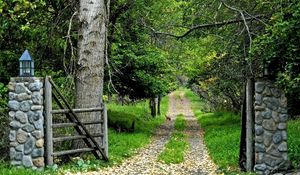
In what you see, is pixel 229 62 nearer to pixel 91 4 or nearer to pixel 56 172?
pixel 91 4

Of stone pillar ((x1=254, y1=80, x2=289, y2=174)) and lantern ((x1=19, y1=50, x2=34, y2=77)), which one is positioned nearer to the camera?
stone pillar ((x1=254, y1=80, x2=289, y2=174))

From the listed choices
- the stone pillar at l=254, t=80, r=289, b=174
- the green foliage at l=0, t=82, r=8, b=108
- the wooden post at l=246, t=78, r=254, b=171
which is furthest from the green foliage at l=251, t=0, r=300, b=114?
the green foliage at l=0, t=82, r=8, b=108

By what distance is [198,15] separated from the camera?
595 inches

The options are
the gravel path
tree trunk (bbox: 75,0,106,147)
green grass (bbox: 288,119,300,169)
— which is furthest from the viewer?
tree trunk (bbox: 75,0,106,147)

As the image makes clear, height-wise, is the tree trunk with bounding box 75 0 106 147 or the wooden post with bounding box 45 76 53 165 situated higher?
the tree trunk with bounding box 75 0 106 147

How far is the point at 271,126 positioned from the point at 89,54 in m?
4.87

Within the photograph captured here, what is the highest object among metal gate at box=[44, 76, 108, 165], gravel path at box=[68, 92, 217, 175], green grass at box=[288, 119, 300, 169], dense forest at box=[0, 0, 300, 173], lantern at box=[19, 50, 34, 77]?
dense forest at box=[0, 0, 300, 173]

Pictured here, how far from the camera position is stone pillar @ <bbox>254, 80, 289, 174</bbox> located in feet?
32.2

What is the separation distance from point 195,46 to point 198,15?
6.60 meters

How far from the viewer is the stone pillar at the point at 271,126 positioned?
9.81m

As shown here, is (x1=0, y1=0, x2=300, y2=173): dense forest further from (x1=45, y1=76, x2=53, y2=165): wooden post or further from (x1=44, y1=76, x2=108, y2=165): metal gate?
(x1=45, y1=76, x2=53, y2=165): wooden post

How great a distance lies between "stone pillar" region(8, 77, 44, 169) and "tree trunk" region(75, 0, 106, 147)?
226 centimetres

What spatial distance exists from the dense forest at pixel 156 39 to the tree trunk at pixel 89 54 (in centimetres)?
20

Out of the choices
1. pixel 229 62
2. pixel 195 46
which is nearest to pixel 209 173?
pixel 229 62
